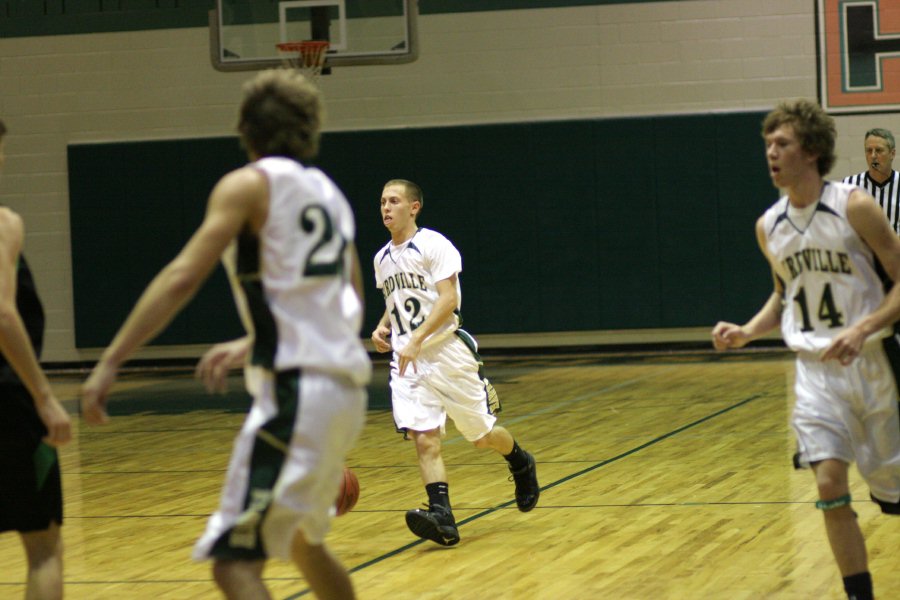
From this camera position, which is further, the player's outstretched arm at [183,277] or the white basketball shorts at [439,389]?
the white basketball shorts at [439,389]

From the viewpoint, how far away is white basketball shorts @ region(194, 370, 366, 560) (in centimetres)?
304

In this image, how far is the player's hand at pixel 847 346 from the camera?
3828 millimetres

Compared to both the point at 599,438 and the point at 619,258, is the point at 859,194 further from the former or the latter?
the point at 619,258

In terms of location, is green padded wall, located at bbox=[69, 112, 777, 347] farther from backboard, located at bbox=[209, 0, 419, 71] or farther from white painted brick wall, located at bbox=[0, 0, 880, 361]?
backboard, located at bbox=[209, 0, 419, 71]

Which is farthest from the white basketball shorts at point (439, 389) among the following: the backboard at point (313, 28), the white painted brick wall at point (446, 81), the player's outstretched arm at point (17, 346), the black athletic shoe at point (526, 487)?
the white painted brick wall at point (446, 81)

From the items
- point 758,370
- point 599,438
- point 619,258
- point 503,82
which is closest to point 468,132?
point 503,82

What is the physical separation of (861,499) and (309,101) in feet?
14.8

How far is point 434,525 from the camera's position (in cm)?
588

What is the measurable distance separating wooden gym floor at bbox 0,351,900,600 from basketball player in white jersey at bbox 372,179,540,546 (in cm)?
50

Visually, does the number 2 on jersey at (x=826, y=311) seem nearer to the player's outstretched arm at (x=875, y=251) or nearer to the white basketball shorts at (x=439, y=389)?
the player's outstretched arm at (x=875, y=251)

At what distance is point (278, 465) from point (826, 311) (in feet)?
6.25

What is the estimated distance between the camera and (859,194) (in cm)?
405

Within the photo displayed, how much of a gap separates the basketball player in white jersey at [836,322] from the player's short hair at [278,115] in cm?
162

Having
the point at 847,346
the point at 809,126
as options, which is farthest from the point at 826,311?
the point at 809,126
